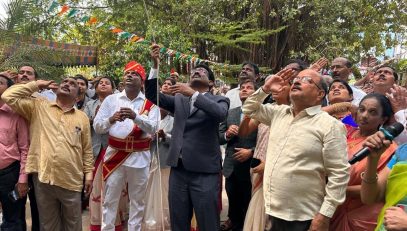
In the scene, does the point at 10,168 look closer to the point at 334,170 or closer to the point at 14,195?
the point at 14,195

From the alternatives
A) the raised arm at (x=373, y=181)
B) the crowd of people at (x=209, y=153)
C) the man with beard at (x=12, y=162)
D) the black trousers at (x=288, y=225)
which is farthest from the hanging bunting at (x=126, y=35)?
the raised arm at (x=373, y=181)

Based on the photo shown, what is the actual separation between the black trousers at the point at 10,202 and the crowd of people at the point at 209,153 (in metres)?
0.01

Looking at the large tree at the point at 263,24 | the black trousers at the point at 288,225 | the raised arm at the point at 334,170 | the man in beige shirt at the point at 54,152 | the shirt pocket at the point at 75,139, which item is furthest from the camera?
the large tree at the point at 263,24

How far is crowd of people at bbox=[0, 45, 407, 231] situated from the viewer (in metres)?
2.59

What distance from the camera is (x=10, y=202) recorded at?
385 centimetres

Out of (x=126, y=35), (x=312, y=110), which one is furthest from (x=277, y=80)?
(x=126, y=35)

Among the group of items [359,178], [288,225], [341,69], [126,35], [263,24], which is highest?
[263,24]

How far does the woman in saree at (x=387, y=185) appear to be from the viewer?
2039mm

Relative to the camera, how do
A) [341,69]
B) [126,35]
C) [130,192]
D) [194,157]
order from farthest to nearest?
[126,35]
[341,69]
[130,192]
[194,157]

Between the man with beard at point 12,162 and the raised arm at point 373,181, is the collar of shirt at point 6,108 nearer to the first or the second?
the man with beard at point 12,162

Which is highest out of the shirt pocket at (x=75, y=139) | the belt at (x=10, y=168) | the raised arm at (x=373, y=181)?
the raised arm at (x=373, y=181)

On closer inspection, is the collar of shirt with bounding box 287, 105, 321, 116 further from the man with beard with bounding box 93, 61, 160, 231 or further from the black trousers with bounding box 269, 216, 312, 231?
the man with beard with bounding box 93, 61, 160, 231

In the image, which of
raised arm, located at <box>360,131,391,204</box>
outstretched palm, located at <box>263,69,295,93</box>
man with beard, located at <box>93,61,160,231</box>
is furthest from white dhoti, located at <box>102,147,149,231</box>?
raised arm, located at <box>360,131,391,204</box>

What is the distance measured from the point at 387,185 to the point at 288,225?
0.70 m
